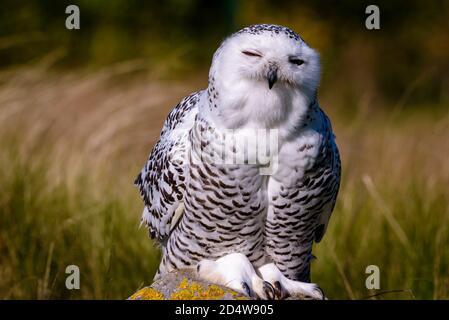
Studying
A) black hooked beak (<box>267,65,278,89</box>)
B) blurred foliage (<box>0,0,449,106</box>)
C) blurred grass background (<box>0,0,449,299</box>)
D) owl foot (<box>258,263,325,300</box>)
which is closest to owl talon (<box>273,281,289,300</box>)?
owl foot (<box>258,263,325,300</box>)

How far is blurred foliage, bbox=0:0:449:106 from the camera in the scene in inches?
392

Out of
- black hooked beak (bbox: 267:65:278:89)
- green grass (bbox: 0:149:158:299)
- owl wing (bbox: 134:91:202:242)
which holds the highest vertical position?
black hooked beak (bbox: 267:65:278:89)

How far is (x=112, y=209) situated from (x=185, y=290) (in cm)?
171

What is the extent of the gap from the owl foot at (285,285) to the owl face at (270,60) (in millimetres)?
746

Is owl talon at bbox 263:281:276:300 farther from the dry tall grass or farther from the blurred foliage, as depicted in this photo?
the blurred foliage

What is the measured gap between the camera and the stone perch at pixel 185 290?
A: 110 inches

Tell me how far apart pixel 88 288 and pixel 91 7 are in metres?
7.27

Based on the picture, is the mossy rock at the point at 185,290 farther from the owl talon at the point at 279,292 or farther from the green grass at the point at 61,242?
the green grass at the point at 61,242

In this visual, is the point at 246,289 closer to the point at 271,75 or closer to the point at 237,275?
the point at 237,275

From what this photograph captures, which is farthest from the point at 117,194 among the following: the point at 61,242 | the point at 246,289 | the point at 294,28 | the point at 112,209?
the point at 294,28

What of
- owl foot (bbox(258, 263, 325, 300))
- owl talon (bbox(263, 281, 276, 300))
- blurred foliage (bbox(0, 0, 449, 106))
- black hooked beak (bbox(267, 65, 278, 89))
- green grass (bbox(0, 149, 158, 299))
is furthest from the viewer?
blurred foliage (bbox(0, 0, 449, 106))

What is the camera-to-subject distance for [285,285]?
3098 millimetres

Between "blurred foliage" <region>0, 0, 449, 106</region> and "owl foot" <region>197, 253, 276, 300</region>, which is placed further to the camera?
"blurred foliage" <region>0, 0, 449, 106</region>

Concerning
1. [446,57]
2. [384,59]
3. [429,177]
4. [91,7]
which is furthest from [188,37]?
[429,177]
